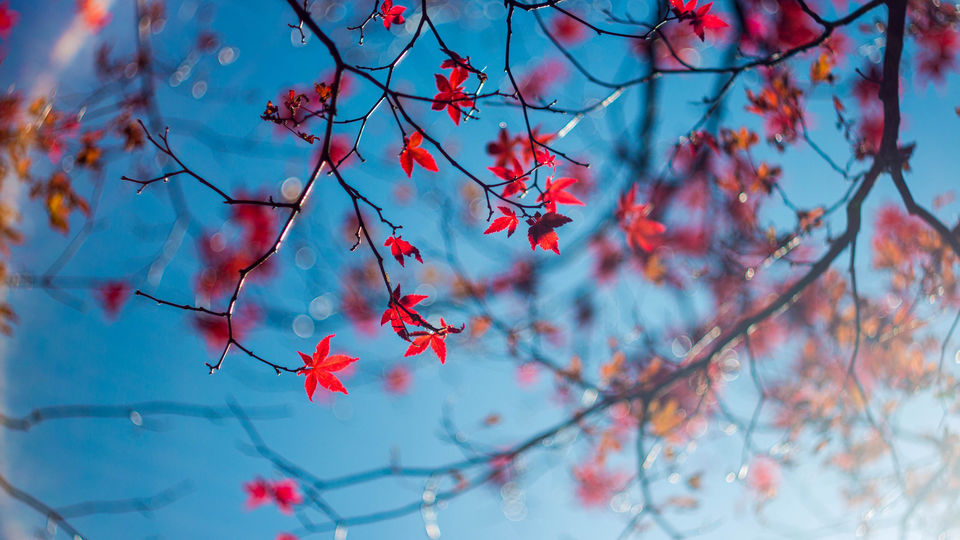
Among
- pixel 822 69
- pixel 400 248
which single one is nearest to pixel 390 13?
pixel 400 248

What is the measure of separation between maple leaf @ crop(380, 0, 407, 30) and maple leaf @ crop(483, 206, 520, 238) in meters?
0.97

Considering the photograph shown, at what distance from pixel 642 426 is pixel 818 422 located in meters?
2.12

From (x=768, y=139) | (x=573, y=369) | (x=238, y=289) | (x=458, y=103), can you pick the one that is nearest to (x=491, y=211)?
(x=458, y=103)

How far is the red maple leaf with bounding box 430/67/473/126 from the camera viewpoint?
6.08ft

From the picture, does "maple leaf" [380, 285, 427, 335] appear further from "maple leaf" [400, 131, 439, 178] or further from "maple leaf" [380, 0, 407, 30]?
"maple leaf" [380, 0, 407, 30]

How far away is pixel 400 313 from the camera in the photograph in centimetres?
173

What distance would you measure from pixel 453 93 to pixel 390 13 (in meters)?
0.57

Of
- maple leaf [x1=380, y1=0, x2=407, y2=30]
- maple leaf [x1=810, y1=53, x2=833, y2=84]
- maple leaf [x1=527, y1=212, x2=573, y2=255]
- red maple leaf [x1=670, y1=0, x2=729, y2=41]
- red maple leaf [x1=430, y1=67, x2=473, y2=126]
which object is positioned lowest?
maple leaf [x1=527, y1=212, x2=573, y2=255]

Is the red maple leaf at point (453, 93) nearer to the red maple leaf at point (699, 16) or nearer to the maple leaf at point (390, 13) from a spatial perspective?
the maple leaf at point (390, 13)

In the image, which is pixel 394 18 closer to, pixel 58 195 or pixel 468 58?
pixel 468 58

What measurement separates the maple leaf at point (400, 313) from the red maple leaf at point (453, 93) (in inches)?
26.7

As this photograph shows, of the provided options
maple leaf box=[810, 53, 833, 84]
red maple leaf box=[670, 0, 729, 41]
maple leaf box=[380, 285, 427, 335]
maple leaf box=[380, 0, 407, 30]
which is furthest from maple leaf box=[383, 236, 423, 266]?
maple leaf box=[810, 53, 833, 84]

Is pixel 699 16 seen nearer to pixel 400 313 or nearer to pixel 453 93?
pixel 453 93

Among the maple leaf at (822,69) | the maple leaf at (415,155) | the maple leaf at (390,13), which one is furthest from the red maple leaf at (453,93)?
the maple leaf at (822,69)
